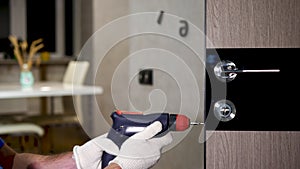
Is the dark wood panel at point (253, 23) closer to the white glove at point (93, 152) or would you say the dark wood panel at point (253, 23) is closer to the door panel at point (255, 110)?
the door panel at point (255, 110)

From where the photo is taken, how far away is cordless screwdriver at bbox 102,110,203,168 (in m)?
1.08

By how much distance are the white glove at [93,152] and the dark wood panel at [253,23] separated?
380 mm

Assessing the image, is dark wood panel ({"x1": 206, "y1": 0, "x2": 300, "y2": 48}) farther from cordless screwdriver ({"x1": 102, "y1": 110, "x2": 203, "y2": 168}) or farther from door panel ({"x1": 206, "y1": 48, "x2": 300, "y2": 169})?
cordless screwdriver ({"x1": 102, "y1": 110, "x2": 203, "y2": 168})

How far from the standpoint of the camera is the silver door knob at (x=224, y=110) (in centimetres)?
111

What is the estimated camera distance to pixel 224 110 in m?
1.12

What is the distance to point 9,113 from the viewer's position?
421 centimetres

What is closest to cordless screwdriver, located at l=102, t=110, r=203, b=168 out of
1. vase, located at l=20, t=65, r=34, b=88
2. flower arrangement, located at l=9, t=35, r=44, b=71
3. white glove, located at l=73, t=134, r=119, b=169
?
white glove, located at l=73, t=134, r=119, b=169

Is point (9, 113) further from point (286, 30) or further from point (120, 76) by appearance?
point (286, 30)

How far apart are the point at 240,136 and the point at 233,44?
0.26 metres

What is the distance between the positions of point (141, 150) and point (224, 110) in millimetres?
256

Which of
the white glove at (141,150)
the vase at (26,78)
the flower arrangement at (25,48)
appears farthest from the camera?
the flower arrangement at (25,48)

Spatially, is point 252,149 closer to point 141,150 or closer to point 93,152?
point 141,150

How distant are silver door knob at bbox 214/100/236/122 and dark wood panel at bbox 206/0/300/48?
16cm

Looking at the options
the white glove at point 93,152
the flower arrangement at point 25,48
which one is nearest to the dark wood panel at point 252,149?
the white glove at point 93,152
